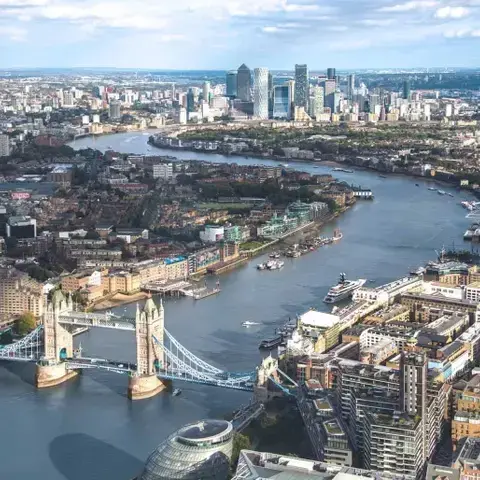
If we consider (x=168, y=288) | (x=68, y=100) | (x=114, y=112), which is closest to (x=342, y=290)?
→ (x=168, y=288)

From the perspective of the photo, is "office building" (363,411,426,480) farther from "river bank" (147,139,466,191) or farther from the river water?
"river bank" (147,139,466,191)

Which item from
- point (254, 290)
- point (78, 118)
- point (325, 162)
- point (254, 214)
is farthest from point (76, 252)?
point (78, 118)

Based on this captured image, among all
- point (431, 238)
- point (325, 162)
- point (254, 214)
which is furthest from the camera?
point (325, 162)

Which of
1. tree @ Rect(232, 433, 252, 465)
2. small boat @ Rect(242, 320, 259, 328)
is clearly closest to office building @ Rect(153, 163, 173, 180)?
small boat @ Rect(242, 320, 259, 328)

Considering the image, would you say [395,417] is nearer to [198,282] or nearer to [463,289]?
[463,289]

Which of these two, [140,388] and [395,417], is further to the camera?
[140,388]

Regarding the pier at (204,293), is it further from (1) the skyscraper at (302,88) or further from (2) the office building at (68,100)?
(2) the office building at (68,100)

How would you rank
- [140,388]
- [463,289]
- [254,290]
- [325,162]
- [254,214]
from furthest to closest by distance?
[325,162] → [254,214] → [254,290] → [463,289] → [140,388]

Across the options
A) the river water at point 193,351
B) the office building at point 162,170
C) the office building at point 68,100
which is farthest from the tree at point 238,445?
the office building at point 68,100

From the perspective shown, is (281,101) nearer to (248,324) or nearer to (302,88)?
(302,88)
